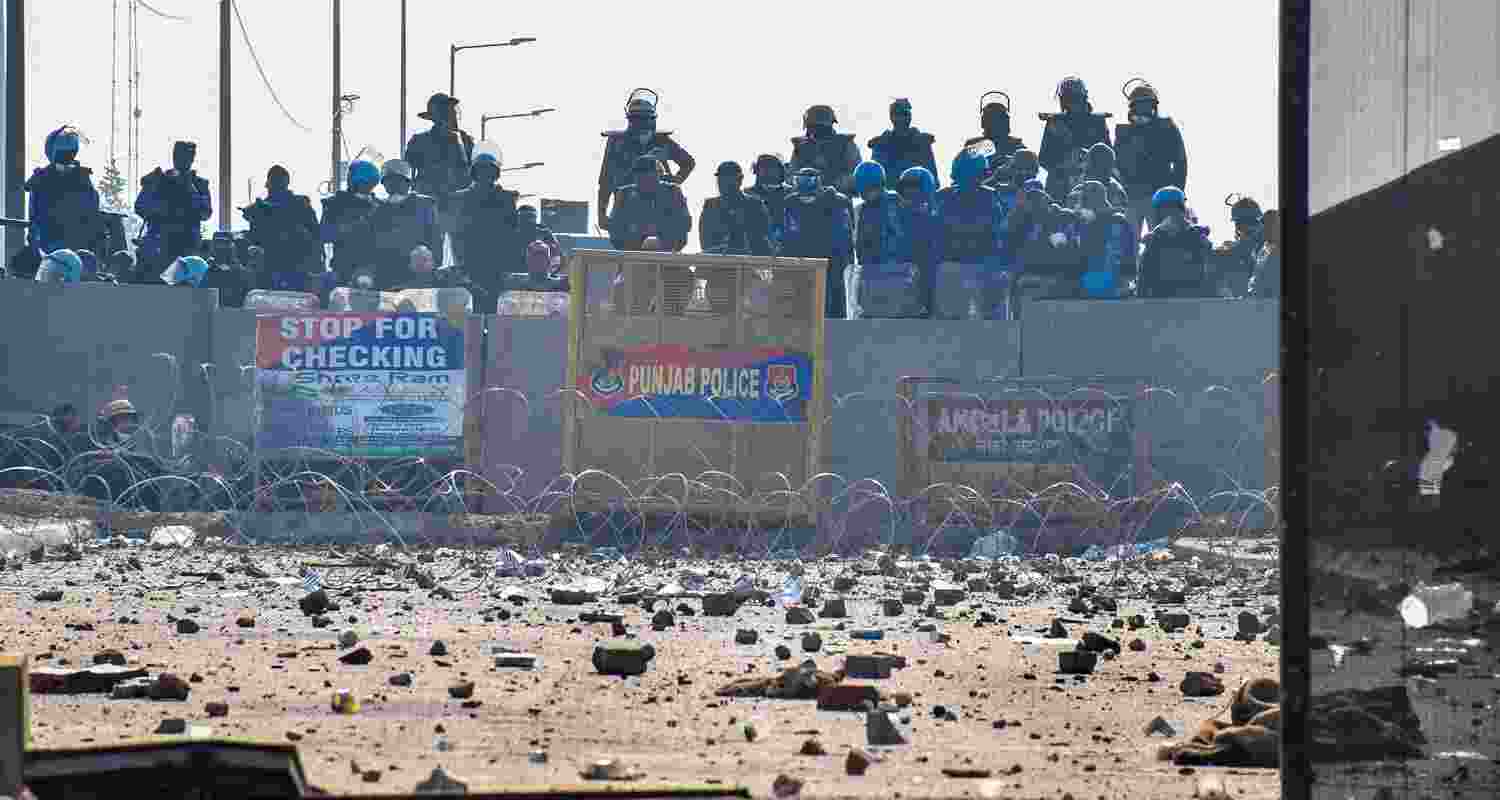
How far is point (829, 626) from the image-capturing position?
40.1 ft

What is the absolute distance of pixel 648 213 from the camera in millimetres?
22344

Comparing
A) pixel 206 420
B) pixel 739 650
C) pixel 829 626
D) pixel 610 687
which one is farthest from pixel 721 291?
pixel 610 687

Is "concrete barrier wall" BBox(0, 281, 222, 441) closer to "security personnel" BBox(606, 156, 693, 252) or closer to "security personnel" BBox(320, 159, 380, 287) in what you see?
"security personnel" BBox(320, 159, 380, 287)

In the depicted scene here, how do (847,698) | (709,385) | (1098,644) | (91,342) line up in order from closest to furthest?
1. (847,698)
2. (1098,644)
3. (709,385)
4. (91,342)

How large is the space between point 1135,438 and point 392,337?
6.55 meters

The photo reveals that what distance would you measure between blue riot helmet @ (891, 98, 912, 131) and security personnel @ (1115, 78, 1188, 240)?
2076 millimetres

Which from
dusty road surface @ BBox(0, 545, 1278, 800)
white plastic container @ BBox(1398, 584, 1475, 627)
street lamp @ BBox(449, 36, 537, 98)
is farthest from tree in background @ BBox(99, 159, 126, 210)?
white plastic container @ BBox(1398, 584, 1475, 627)

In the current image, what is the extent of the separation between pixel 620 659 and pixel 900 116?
13925 mm

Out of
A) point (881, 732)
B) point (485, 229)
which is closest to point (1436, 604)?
point (881, 732)

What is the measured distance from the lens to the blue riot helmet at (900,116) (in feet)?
74.7

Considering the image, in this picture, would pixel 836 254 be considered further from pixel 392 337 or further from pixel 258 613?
pixel 258 613

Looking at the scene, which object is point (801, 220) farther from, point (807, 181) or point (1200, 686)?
point (1200, 686)

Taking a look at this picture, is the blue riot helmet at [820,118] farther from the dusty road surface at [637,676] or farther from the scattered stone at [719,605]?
the scattered stone at [719,605]

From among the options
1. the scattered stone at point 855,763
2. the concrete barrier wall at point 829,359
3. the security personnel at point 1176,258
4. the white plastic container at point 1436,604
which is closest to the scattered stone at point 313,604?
Result: the scattered stone at point 855,763
